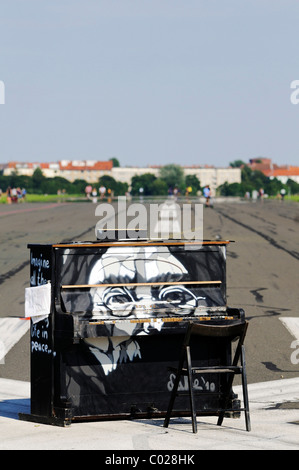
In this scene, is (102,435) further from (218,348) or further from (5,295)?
(5,295)

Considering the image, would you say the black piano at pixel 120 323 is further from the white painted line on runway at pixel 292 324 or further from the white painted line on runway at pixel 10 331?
the white painted line on runway at pixel 292 324

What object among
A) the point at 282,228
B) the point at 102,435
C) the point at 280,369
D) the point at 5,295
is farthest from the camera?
the point at 282,228

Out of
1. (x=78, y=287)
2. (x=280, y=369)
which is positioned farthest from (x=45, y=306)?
(x=280, y=369)

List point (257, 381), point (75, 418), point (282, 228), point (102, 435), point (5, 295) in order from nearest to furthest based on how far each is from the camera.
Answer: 1. point (102, 435)
2. point (75, 418)
3. point (257, 381)
4. point (5, 295)
5. point (282, 228)

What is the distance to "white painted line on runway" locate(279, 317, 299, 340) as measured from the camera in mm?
13969

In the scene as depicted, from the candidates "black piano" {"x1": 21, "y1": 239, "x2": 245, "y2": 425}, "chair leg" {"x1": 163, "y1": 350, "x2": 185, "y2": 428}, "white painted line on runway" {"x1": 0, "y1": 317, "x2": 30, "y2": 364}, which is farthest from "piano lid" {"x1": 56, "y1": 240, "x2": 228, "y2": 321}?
"white painted line on runway" {"x1": 0, "y1": 317, "x2": 30, "y2": 364}

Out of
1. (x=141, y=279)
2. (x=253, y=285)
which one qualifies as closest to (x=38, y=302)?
(x=141, y=279)

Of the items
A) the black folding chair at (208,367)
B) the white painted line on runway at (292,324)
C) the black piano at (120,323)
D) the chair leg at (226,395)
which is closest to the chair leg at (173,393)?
the black folding chair at (208,367)

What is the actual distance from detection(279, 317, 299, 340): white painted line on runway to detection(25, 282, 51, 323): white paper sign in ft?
21.3

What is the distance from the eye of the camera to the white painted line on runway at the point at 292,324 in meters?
14.0

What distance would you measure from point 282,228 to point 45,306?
3697 cm

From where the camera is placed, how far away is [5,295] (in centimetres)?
1859

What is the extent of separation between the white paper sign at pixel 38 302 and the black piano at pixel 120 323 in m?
0.05

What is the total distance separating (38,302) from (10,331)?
621 cm
